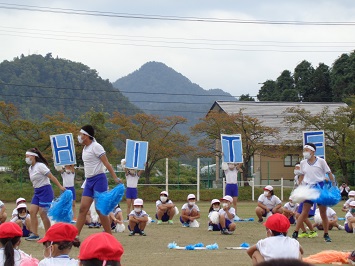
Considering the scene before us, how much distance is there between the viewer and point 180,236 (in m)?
14.5

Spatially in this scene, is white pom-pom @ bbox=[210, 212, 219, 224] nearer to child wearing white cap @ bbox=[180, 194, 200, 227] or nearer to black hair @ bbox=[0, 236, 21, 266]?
child wearing white cap @ bbox=[180, 194, 200, 227]

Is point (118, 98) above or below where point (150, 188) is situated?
above

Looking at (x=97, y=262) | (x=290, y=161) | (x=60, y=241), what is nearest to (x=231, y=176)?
(x=60, y=241)

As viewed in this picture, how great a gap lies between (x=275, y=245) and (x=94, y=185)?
15.7 feet

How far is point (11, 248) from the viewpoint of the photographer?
245 inches

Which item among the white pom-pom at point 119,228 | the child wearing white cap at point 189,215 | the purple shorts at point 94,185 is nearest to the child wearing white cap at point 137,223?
the white pom-pom at point 119,228

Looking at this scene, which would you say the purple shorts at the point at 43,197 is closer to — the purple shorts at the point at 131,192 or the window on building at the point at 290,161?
the purple shorts at the point at 131,192

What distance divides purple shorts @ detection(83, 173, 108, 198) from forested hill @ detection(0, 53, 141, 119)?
67.0m

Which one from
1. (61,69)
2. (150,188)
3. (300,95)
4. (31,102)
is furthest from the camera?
(61,69)

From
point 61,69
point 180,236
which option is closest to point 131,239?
point 180,236

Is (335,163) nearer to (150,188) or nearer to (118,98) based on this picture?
(150,188)

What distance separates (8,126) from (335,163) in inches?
761

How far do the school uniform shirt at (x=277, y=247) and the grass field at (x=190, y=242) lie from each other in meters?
2.82

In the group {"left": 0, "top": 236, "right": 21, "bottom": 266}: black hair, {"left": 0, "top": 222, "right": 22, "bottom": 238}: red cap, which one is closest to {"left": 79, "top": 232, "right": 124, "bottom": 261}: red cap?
{"left": 0, "top": 236, "right": 21, "bottom": 266}: black hair
